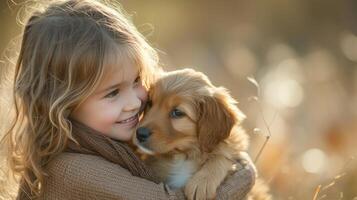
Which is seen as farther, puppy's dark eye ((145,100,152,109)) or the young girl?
puppy's dark eye ((145,100,152,109))

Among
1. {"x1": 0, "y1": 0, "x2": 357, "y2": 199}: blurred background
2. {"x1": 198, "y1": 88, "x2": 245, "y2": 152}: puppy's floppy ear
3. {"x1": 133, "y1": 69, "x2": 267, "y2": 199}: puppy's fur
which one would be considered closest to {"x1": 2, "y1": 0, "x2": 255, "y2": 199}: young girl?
{"x1": 133, "y1": 69, "x2": 267, "y2": 199}: puppy's fur

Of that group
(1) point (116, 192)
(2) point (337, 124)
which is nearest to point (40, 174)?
(1) point (116, 192)

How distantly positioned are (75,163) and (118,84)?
486 mm

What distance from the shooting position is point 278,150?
16.7 feet

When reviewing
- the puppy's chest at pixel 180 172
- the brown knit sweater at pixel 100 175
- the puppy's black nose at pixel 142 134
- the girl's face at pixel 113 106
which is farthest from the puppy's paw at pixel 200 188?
the girl's face at pixel 113 106

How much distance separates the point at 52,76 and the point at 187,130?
0.78 meters

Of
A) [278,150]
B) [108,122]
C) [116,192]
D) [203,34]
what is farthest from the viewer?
[203,34]

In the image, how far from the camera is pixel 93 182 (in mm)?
3582

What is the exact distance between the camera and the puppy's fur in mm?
3906

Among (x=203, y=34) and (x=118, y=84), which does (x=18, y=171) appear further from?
(x=203, y=34)

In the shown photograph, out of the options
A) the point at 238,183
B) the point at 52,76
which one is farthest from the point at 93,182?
the point at 238,183

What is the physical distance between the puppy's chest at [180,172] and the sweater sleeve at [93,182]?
330 mm

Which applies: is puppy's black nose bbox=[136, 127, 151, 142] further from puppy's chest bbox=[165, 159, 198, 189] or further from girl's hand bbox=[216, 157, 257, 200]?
girl's hand bbox=[216, 157, 257, 200]

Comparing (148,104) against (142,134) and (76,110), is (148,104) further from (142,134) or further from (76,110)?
(76,110)
